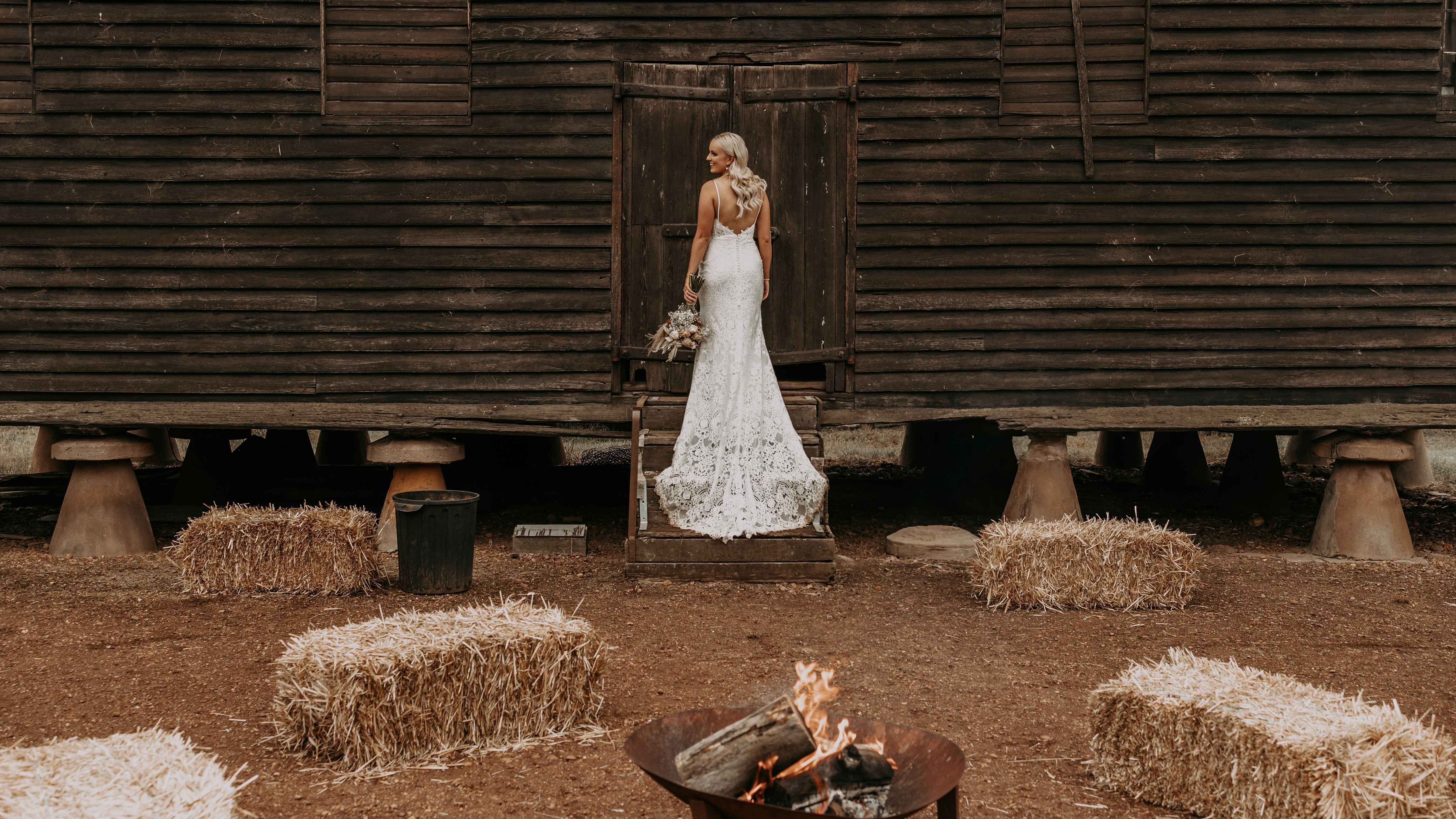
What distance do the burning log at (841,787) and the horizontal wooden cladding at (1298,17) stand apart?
7.02 meters

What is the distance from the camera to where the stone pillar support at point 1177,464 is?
38.1 ft

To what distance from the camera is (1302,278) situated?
27.7 ft

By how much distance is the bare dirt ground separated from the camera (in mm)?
3949

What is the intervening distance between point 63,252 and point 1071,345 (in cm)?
717

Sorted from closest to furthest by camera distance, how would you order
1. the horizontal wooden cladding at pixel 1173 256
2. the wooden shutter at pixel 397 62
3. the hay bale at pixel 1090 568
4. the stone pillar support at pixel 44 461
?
the hay bale at pixel 1090 568, the wooden shutter at pixel 397 62, the horizontal wooden cladding at pixel 1173 256, the stone pillar support at pixel 44 461

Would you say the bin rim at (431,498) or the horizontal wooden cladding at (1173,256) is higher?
the horizontal wooden cladding at (1173,256)

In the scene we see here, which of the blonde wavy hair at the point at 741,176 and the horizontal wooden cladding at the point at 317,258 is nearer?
the blonde wavy hair at the point at 741,176

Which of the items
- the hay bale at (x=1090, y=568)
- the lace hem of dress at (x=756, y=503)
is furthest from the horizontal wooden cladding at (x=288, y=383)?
the hay bale at (x=1090, y=568)

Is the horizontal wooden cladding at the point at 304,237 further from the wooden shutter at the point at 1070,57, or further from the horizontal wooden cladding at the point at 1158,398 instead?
the wooden shutter at the point at 1070,57

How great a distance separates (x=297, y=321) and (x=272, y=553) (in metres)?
2.17

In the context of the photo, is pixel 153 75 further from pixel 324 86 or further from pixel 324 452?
pixel 324 452

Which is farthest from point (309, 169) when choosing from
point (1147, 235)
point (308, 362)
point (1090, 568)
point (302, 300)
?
point (1147, 235)

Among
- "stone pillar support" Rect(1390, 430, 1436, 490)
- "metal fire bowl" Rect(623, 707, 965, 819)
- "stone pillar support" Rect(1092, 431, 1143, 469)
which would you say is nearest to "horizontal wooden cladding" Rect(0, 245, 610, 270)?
"metal fire bowl" Rect(623, 707, 965, 819)

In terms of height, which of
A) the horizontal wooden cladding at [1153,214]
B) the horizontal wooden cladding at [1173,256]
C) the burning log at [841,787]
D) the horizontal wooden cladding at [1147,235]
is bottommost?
the burning log at [841,787]
